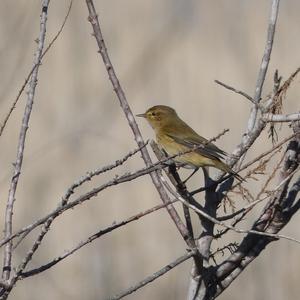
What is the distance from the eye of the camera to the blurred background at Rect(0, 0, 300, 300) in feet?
16.6

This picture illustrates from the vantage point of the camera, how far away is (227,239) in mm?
5145

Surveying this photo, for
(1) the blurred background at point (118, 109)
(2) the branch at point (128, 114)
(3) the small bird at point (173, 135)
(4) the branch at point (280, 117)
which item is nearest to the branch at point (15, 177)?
(2) the branch at point (128, 114)

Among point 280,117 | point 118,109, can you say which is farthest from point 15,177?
point 118,109

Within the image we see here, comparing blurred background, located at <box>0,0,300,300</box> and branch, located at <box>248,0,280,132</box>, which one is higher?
blurred background, located at <box>0,0,300,300</box>

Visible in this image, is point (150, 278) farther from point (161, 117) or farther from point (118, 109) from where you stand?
point (118, 109)

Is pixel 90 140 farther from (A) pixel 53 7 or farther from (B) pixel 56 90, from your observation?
(A) pixel 53 7

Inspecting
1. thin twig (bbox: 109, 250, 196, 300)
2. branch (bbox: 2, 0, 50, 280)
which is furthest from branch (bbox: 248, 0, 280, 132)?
branch (bbox: 2, 0, 50, 280)

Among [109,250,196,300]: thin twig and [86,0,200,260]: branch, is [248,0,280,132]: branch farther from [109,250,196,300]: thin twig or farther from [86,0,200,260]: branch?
[109,250,196,300]: thin twig

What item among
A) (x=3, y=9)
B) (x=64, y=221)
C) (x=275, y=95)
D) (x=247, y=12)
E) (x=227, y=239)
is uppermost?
(x=3, y=9)

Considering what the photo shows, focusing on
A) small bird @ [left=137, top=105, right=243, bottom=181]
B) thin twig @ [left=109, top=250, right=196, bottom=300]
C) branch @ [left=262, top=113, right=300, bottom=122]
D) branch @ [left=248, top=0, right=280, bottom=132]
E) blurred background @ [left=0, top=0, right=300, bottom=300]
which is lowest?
thin twig @ [left=109, top=250, right=196, bottom=300]

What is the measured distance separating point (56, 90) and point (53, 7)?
0.54 meters

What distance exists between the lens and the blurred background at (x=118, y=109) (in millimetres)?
5070

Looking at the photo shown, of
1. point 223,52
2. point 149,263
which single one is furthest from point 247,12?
point 149,263

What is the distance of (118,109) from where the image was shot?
544 cm
